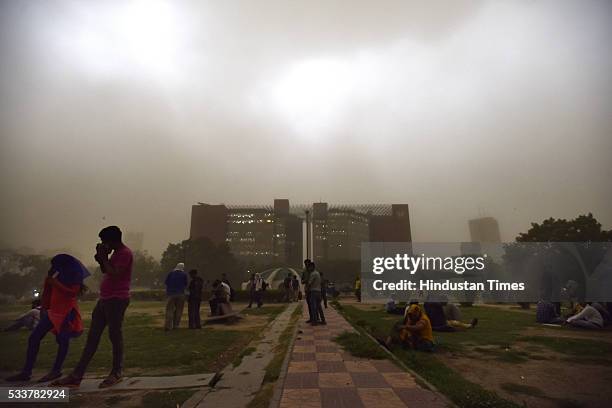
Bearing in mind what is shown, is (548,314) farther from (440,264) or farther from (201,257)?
(201,257)

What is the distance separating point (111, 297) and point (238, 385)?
2140mm

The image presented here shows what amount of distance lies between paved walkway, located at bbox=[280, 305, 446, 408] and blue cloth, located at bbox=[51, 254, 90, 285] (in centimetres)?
355

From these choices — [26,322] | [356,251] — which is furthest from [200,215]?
[26,322]

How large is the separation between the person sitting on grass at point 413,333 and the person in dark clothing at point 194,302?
21.7ft

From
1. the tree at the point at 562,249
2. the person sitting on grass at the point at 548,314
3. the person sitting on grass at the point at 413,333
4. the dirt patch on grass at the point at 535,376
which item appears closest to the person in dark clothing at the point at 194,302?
the person sitting on grass at the point at 413,333

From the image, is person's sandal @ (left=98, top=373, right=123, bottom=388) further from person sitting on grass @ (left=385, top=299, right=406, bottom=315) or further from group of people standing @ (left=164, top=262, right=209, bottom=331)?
person sitting on grass @ (left=385, top=299, right=406, bottom=315)

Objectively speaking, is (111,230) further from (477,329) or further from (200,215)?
(200,215)

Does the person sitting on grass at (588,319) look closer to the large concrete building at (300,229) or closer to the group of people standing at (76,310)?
the group of people standing at (76,310)

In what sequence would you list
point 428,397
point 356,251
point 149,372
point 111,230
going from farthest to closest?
point 356,251
point 149,372
point 111,230
point 428,397

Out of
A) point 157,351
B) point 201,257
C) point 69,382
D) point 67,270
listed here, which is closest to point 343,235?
point 201,257

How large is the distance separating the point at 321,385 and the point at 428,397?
132 cm

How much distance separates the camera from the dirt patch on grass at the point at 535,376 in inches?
170

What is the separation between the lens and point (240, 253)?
12481cm

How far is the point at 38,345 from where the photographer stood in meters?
5.07
